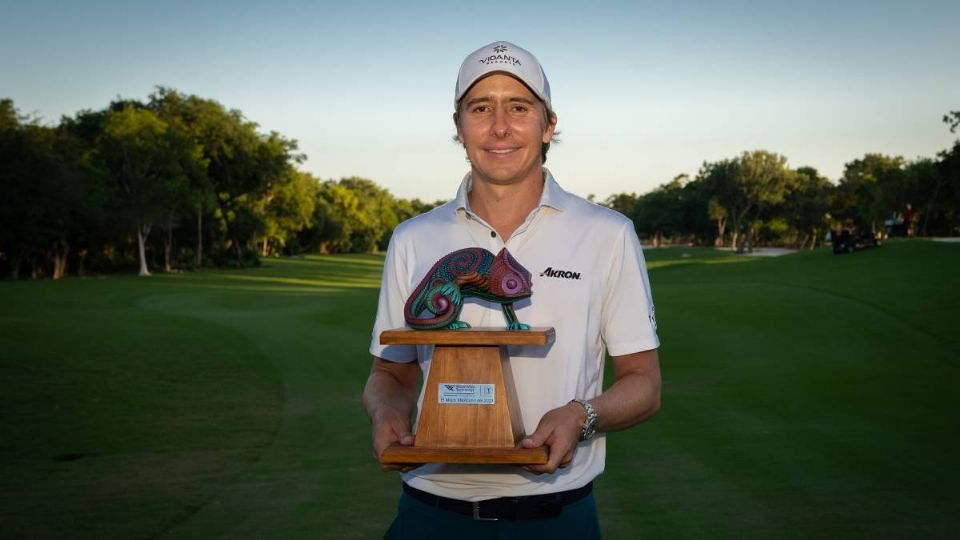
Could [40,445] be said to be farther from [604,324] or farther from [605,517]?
[604,324]

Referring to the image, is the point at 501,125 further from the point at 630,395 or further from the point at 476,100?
the point at 630,395

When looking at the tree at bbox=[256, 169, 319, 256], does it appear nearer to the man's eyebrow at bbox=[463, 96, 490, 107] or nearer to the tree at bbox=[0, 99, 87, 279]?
the tree at bbox=[0, 99, 87, 279]

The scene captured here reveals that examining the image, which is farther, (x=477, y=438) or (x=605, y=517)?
(x=605, y=517)

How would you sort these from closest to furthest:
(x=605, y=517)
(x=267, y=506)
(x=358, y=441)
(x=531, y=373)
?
1. (x=531, y=373)
2. (x=605, y=517)
3. (x=267, y=506)
4. (x=358, y=441)

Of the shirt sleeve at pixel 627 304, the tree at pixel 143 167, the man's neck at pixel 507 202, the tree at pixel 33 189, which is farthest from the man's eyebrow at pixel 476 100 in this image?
the tree at pixel 143 167

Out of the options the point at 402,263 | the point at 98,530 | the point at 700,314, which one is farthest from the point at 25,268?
the point at 402,263

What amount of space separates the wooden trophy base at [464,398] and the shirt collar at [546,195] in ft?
1.77

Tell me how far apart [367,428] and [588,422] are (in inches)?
307

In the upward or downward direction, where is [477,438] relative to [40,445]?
upward

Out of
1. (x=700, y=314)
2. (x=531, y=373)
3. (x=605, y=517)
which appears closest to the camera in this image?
(x=531, y=373)

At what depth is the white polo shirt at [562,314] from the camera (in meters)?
2.81

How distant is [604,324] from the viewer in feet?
9.68

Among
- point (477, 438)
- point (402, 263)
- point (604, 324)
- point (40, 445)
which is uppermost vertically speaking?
point (402, 263)

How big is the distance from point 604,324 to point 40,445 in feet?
28.2
